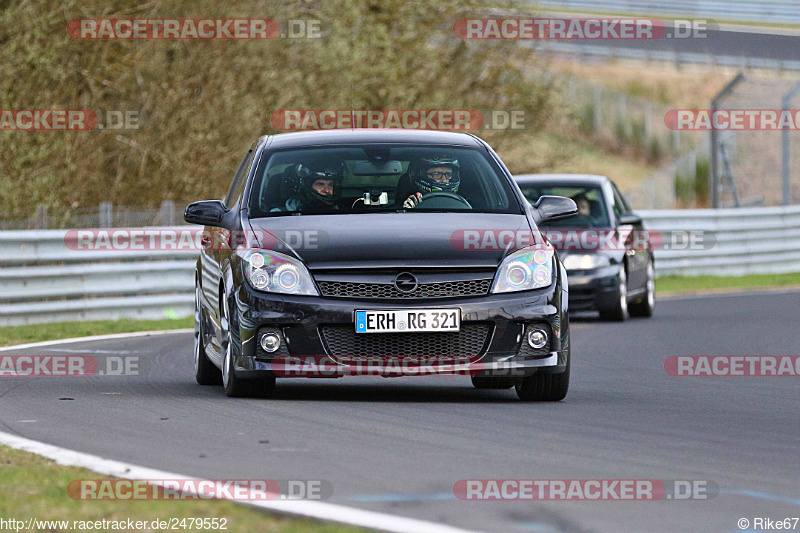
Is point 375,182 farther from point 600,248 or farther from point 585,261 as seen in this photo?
point 600,248

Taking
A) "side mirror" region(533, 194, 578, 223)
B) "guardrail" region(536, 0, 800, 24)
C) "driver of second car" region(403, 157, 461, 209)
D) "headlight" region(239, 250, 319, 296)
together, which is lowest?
"headlight" region(239, 250, 319, 296)

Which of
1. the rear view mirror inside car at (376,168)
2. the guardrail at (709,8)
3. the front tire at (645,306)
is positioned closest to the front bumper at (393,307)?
the rear view mirror inside car at (376,168)

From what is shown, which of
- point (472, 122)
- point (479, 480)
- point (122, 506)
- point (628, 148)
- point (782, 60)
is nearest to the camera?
point (122, 506)

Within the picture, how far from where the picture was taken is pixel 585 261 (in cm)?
1845

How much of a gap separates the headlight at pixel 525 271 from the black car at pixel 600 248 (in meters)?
8.82

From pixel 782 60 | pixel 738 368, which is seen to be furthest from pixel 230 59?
pixel 782 60

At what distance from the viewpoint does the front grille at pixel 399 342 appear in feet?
30.0

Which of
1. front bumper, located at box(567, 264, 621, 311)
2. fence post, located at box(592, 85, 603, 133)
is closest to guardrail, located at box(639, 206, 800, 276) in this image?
front bumper, located at box(567, 264, 621, 311)

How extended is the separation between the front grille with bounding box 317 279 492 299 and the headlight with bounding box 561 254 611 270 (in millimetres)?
9332

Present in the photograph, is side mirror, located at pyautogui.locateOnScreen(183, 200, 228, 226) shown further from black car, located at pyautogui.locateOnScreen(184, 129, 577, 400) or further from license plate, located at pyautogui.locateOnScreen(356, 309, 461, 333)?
license plate, located at pyautogui.locateOnScreen(356, 309, 461, 333)

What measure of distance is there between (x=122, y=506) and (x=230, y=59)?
22.5m

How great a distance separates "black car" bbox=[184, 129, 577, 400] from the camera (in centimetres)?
916

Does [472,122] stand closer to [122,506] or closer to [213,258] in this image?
[213,258]

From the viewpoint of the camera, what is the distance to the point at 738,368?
1288 cm
